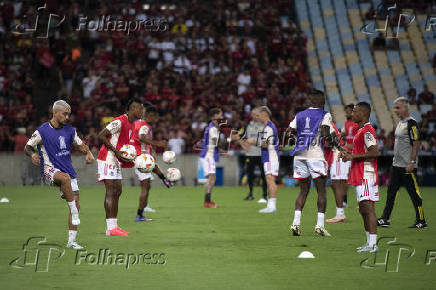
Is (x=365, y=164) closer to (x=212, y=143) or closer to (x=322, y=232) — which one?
(x=322, y=232)

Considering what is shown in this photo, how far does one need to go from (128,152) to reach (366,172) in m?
4.27

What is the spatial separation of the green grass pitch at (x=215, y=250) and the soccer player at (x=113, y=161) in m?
0.52

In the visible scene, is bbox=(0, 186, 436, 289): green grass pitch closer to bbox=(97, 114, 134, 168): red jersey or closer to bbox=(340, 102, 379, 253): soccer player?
bbox=(340, 102, 379, 253): soccer player

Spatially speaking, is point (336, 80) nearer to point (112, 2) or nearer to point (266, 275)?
point (112, 2)

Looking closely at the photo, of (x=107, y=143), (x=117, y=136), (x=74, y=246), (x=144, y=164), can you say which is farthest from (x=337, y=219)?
(x=74, y=246)

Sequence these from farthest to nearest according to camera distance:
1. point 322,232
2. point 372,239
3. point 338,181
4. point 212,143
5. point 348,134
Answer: point 212,143 → point 348,134 → point 338,181 → point 322,232 → point 372,239

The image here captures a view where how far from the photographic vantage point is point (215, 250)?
464 inches

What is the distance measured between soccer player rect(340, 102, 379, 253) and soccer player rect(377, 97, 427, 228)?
12.6 ft

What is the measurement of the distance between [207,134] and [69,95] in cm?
1322

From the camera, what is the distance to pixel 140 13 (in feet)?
120

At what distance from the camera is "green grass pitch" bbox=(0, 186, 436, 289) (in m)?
9.04

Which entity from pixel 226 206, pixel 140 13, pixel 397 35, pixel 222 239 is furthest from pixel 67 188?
pixel 397 35

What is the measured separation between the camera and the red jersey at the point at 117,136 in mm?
13539

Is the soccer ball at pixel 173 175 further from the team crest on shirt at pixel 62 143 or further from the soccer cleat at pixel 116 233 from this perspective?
the team crest on shirt at pixel 62 143
